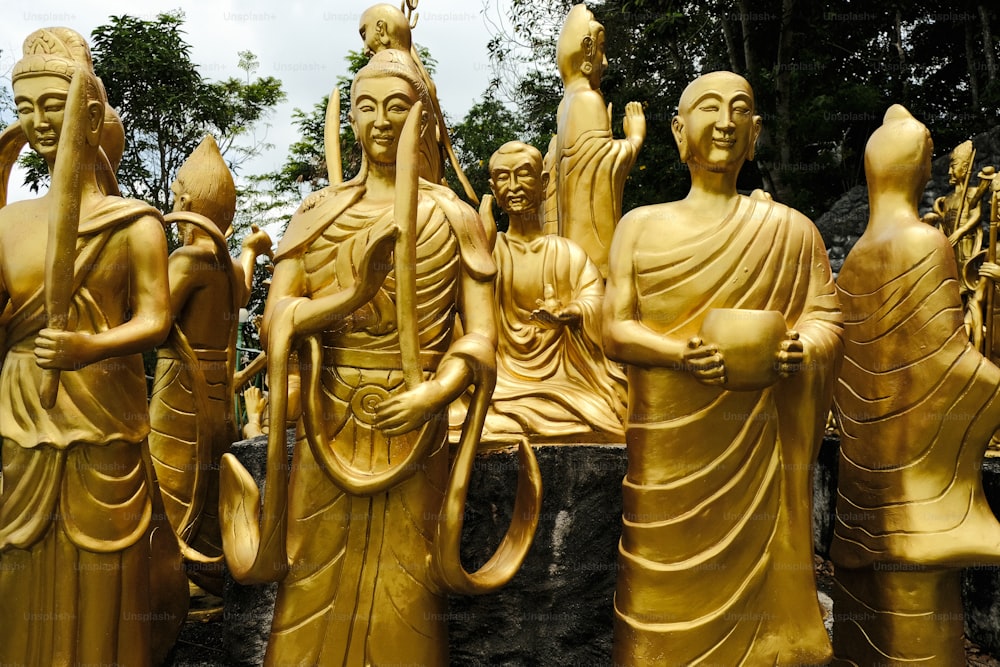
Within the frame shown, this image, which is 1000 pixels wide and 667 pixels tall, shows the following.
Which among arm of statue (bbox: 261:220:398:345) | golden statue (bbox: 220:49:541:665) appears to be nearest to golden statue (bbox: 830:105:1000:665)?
golden statue (bbox: 220:49:541:665)

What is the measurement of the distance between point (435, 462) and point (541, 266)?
2.00 m

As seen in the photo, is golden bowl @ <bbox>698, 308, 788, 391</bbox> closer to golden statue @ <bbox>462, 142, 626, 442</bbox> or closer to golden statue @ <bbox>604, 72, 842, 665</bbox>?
golden statue @ <bbox>604, 72, 842, 665</bbox>

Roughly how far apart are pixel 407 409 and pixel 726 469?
1.17 metres

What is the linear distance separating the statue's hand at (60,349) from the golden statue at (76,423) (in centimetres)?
5

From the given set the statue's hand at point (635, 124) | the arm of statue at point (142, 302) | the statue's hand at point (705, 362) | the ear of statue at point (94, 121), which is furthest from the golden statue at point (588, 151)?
the ear of statue at point (94, 121)

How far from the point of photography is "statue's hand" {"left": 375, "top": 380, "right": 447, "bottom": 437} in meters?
2.60

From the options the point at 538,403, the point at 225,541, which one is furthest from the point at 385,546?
the point at 538,403

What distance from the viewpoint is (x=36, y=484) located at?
9.78 feet

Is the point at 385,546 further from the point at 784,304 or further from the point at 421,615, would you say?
the point at 784,304

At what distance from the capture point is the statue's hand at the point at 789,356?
2.79 metres

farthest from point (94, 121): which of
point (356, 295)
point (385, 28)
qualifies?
point (385, 28)

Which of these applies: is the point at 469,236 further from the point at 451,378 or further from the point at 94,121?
the point at 94,121

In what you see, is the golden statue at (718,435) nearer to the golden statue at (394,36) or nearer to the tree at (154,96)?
the golden statue at (394,36)

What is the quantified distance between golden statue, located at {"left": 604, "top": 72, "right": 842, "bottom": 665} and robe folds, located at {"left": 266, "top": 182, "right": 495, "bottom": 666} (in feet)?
2.36
